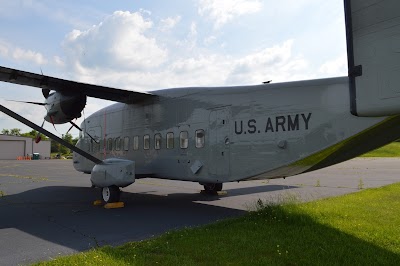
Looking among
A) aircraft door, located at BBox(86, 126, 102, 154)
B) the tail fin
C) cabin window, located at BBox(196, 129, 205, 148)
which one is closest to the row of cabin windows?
cabin window, located at BBox(196, 129, 205, 148)

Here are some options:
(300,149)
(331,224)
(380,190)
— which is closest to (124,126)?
(300,149)

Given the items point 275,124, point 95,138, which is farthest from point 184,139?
point 95,138

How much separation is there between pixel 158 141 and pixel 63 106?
368cm

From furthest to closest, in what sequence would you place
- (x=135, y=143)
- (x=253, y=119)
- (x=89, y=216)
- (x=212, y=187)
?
1. (x=212, y=187)
2. (x=135, y=143)
3. (x=89, y=216)
4. (x=253, y=119)

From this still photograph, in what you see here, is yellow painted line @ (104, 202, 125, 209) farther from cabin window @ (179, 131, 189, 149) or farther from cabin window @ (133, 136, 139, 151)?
cabin window @ (179, 131, 189, 149)

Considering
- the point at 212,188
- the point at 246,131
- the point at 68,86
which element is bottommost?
the point at 212,188

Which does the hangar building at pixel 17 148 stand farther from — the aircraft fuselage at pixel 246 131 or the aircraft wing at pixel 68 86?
the aircraft fuselage at pixel 246 131

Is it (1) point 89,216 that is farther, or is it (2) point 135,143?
(2) point 135,143

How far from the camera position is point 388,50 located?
4160 millimetres

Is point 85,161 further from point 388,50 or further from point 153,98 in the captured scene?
point 388,50

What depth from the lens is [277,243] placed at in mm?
6301

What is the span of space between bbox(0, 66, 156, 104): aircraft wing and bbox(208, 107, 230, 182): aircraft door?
3.36 meters

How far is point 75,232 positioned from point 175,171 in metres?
4.20

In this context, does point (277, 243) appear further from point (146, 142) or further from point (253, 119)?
Result: point (146, 142)
